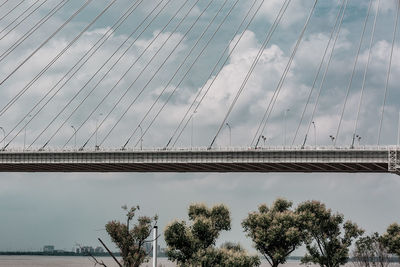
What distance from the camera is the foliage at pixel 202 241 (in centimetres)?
5606

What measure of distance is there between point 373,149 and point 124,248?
42450 millimetres

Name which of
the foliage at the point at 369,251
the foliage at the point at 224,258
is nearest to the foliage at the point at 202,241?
the foliage at the point at 224,258

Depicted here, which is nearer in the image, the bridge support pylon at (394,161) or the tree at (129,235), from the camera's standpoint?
the tree at (129,235)

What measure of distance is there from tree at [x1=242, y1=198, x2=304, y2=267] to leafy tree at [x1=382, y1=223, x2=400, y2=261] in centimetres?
1302

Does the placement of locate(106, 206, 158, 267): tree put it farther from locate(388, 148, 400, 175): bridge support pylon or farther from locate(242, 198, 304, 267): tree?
locate(388, 148, 400, 175): bridge support pylon

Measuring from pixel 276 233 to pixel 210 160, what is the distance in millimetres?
26003

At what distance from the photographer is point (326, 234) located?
7650cm

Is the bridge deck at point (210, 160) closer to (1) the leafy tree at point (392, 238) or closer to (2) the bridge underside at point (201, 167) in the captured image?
(2) the bridge underside at point (201, 167)

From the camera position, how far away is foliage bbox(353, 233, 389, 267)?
77.2 metres

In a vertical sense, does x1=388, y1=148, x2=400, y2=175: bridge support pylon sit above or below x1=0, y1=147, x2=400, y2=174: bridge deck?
below

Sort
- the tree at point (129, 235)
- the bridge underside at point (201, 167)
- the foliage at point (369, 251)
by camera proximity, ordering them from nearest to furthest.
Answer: the tree at point (129, 235) → the foliage at point (369, 251) → the bridge underside at point (201, 167)

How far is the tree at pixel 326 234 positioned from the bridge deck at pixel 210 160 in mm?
11763

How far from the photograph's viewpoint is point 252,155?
91812mm

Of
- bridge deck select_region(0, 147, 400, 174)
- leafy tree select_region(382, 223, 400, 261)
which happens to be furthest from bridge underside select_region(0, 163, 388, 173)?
leafy tree select_region(382, 223, 400, 261)
